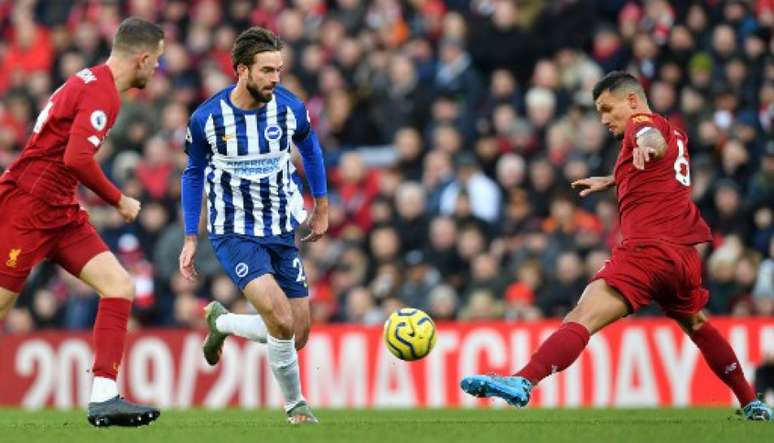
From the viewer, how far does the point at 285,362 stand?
991 cm

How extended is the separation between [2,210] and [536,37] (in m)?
8.34

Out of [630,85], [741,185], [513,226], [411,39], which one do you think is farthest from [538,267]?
[630,85]

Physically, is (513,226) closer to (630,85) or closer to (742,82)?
(742,82)

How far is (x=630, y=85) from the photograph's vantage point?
381 inches

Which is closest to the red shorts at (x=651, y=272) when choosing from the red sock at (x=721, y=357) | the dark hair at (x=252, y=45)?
the red sock at (x=721, y=357)

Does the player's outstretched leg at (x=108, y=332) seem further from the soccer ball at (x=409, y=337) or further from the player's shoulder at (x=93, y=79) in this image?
the soccer ball at (x=409, y=337)

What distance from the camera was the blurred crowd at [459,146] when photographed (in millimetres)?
14781

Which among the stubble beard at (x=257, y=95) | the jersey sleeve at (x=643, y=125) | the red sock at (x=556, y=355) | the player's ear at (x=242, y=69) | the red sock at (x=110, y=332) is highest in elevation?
the player's ear at (x=242, y=69)

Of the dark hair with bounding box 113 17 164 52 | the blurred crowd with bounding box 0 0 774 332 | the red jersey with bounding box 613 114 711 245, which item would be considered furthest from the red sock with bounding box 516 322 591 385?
the blurred crowd with bounding box 0 0 774 332

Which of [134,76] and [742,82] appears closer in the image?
[134,76]

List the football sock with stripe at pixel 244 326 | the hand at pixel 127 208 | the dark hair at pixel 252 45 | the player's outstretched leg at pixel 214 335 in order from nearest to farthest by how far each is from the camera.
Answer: the hand at pixel 127 208
the dark hair at pixel 252 45
the football sock with stripe at pixel 244 326
the player's outstretched leg at pixel 214 335

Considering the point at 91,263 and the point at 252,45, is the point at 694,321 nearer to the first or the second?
the point at 252,45

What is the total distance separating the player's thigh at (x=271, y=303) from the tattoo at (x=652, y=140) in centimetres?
223

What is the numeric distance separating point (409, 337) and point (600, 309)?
142 cm
